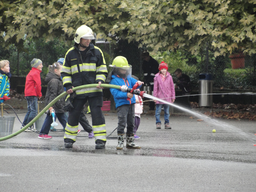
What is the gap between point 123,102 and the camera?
7.62 meters

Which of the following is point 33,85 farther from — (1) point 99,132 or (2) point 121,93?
(2) point 121,93

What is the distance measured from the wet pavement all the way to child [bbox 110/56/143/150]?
10.7 inches

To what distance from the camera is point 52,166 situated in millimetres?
6082

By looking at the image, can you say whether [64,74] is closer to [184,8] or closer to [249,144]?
[249,144]

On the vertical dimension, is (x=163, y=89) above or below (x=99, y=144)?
above

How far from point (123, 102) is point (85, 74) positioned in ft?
2.66

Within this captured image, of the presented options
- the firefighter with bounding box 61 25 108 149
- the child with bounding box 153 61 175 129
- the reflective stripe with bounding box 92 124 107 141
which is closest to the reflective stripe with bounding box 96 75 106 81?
the firefighter with bounding box 61 25 108 149

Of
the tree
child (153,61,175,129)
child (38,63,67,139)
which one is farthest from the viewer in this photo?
the tree

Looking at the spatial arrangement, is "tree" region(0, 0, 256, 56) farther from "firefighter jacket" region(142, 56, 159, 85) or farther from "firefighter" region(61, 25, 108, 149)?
"firefighter" region(61, 25, 108, 149)

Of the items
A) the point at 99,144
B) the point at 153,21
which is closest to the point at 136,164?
the point at 99,144

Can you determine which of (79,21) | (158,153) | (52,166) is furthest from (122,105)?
(79,21)

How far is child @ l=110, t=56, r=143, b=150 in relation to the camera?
25.0ft

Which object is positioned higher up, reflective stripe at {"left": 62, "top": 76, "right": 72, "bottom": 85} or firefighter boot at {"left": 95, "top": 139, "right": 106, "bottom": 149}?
reflective stripe at {"left": 62, "top": 76, "right": 72, "bottom": 85}

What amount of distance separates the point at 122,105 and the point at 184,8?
6.38m
